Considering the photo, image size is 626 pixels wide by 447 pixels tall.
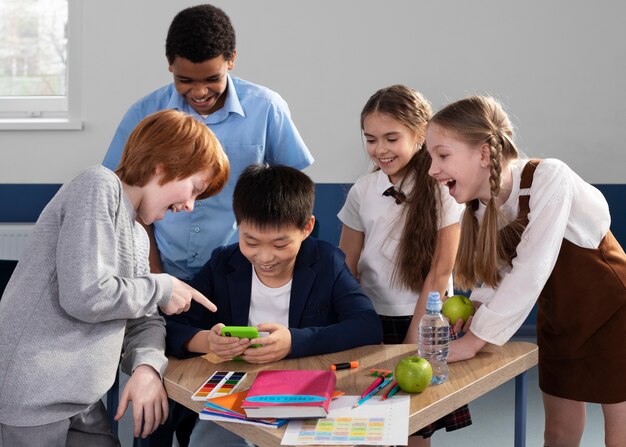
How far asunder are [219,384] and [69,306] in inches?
13.0

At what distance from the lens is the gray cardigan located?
163 cm

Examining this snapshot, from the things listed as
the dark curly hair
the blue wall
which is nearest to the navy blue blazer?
the dark curly hair

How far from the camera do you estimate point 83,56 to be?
436 cm

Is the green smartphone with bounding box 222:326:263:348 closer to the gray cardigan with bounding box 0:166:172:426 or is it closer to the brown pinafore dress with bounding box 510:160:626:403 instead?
the gray cardigan with bounding box 0:166:172:426

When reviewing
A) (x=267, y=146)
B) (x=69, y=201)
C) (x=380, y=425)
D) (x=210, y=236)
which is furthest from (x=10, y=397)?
(x=267, y=146)

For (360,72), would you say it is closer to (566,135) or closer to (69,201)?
(566,135)

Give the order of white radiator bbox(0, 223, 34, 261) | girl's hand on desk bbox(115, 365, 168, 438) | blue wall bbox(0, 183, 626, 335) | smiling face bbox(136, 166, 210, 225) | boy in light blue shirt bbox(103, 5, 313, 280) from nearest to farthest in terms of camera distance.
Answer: girl's hand on desk bbox(115, 365, 168, 438)
smiling face bbox(136, 166, 210, 225)
boy in light blue shirt bbox(103, 5, 313, 280)
white radiator bbox(0, 223, 34, 261)
blue wall bbox(0, 183, 626, 335)

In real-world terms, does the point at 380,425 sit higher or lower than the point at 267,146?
lower

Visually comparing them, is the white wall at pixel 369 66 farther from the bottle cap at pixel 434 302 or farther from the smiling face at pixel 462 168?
the bottle cap at pixel 434 302

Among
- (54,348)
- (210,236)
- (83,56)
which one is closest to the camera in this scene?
(54,348)

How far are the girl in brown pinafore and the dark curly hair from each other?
65 cm

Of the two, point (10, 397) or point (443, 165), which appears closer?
point (10, 397)

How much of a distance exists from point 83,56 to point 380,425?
10.9 ft

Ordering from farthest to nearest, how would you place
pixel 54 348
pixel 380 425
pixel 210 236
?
pixel 210 236 → pixel 54 348 → pixel 380 425
